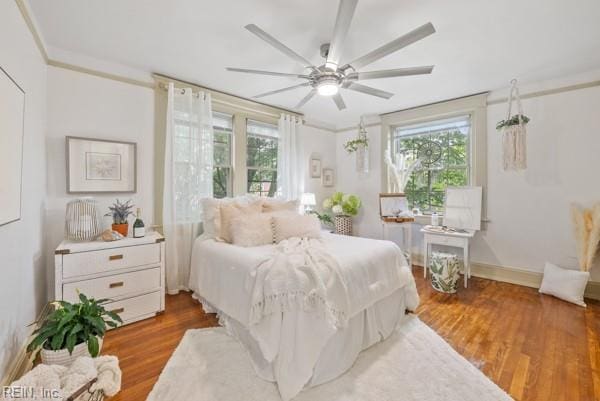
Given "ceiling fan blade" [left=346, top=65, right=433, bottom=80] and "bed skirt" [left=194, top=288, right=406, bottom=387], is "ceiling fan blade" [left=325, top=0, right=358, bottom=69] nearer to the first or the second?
"ceiling fan blade" [left=346, top=65, right=433, bottom=80]

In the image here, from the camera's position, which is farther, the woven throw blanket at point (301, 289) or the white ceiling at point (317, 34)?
the white ceiling at point (317, 34)

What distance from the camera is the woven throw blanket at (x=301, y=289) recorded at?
63.6 inches

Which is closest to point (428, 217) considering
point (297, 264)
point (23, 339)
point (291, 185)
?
point (291, 185)

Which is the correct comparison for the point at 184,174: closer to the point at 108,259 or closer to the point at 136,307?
the point at 108,259

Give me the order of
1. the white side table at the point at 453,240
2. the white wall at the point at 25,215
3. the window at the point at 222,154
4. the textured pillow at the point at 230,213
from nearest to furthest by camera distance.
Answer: the white wall at the point at 25,215
the textured pillow at the point at 230,213
the white side table at the point at 453,240
the window at the point at 222,154

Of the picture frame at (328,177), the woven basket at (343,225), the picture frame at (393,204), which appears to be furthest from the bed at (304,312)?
the picture frame at (328,177)

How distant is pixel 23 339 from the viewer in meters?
1.79

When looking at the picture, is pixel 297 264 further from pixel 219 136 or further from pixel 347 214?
pixel 347 214

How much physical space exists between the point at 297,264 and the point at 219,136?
2.57 metres

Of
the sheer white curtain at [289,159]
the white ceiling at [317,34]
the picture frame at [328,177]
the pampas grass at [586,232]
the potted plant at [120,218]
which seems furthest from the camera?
the picture frame at [328,177]

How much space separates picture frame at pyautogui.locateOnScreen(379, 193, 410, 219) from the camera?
12.8 ft

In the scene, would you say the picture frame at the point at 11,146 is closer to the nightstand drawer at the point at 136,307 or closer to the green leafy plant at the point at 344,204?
the nightstand drawer at the point at 136,307

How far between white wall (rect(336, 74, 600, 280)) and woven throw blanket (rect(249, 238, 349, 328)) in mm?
3016

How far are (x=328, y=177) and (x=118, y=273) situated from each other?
3790 mm
